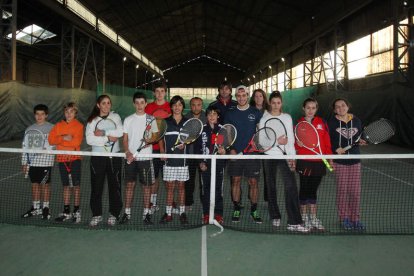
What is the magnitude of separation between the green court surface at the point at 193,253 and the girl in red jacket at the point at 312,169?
0.35 meters

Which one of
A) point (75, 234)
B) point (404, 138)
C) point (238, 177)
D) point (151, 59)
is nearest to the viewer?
point (75, 234)

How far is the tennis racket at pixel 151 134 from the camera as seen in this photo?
4.32 metres

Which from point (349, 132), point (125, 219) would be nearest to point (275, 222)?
point (349, 132)

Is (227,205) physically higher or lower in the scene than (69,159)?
lower

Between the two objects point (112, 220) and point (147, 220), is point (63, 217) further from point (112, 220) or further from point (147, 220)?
point (147, 220)

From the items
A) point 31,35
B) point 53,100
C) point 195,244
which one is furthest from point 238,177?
point 31,35

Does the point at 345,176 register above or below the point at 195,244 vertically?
above

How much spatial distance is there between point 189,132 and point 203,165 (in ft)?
1.83

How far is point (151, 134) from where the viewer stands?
443cm

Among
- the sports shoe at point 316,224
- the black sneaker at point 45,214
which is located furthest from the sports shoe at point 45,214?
the sports shoe at point 316,224

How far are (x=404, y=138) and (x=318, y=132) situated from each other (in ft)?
31.2

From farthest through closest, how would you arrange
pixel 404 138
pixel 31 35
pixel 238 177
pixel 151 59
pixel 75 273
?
1. pixel 151 59
2. pixel 31 35
3. pixel 404 138
4. pixel 238 177
5. pixel 75 273

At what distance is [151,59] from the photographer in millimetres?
41688

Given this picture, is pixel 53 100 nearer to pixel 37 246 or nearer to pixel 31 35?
pixel 31 35
